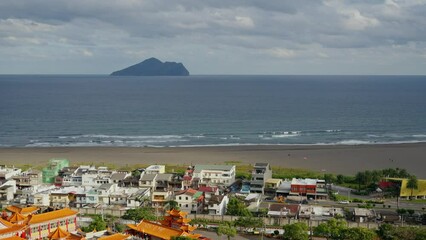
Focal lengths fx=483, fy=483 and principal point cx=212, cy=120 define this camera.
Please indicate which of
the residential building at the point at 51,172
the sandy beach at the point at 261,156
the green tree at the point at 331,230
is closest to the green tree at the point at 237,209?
the green tree at the point at 331,230

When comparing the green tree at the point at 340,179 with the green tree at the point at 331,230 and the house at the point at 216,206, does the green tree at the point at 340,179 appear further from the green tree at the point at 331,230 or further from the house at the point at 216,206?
the green tree at the point at 331,230

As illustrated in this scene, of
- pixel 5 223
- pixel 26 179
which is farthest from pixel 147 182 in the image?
pixel 5 223

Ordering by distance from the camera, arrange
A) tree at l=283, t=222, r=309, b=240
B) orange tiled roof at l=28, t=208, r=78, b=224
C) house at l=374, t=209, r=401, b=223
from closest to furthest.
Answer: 1. orange tiled roof at l=28, t=208, r=78, b=224
2. tree at l=283, t=222, r=309, b=240
3. house at l=374, t=209, r=401, b=223

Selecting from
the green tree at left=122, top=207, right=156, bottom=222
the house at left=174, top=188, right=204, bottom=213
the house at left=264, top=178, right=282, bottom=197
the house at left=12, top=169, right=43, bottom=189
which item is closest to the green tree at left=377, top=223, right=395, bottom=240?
the house at left=174, top=188, right=204, bottom=213

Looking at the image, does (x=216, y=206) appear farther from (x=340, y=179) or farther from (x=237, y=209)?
(x=340, y=179)

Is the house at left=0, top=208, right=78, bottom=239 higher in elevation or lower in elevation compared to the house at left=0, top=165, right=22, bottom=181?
higher

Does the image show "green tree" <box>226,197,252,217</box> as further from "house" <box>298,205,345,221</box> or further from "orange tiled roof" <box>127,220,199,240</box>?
"orange tiled roof" <box>127,220,199,240</box>
